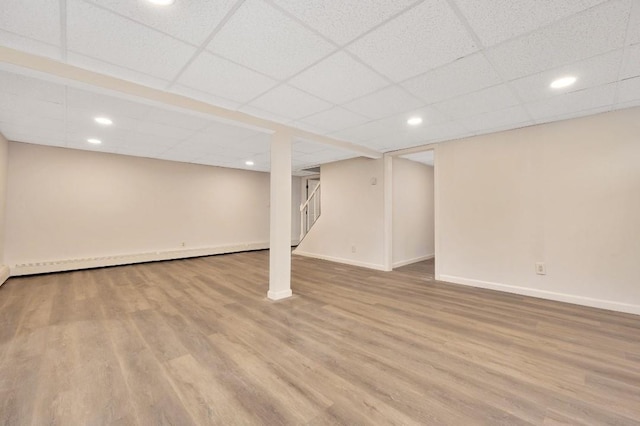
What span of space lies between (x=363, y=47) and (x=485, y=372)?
259 cm

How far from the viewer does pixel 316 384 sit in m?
1.80

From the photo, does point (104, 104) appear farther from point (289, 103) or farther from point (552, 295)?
point (552, 295)

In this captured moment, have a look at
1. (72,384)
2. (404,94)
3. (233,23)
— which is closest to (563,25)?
(404,94)

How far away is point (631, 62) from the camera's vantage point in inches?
86.0

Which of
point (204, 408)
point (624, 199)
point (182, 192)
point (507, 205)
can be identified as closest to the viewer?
point (204, 408)

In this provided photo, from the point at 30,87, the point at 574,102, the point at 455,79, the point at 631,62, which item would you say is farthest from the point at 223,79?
the point at 574,102

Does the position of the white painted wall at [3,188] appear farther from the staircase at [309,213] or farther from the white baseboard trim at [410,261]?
the white baseboard trim at [410,261]

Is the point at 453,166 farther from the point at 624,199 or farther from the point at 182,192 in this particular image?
the point at 182,192

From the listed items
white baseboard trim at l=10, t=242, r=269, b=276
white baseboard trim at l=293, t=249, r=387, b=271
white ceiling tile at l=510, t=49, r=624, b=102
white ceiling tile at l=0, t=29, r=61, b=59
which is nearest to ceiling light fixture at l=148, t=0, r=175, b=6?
white ceiling tile at l=0, t=29, r=61, b=59

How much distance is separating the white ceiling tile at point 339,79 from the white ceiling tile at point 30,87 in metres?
2.46

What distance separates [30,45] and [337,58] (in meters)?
2.33

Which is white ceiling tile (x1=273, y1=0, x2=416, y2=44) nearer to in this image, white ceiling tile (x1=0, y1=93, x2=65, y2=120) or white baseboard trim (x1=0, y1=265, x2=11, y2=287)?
white ceiling tile (x1=0, y1=93, x2=65, y2=120)

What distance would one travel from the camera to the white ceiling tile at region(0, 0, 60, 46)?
158cm

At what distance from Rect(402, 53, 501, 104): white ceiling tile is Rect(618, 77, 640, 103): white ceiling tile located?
1.27 m
